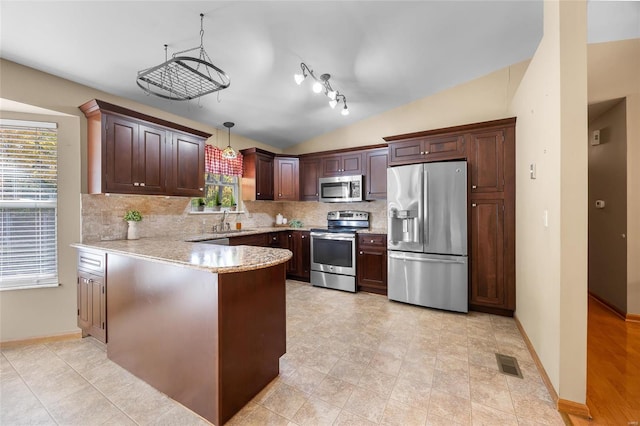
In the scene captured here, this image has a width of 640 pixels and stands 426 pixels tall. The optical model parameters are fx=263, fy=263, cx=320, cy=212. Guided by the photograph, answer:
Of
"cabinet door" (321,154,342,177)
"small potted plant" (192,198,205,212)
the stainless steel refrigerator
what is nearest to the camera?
the stainless steel refrigerator

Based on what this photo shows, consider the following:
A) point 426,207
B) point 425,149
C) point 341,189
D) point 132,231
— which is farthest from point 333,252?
point 132,231

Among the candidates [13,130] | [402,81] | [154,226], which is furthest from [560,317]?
[13,130]

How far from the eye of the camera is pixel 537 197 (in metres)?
2.21

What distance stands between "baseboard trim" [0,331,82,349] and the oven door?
3038mm

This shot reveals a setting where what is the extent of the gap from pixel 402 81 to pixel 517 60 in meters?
1.47

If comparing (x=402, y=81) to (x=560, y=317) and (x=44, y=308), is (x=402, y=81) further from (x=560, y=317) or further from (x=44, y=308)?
(x=44, y=308)

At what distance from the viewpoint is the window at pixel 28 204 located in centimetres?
256

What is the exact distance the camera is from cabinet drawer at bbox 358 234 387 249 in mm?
3916

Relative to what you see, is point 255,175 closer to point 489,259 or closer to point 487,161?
point 487,161

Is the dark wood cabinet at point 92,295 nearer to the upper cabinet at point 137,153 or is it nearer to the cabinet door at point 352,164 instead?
the upper cabinet at point 137,153

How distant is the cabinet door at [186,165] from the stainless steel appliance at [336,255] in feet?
6.45

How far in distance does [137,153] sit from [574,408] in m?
4.27

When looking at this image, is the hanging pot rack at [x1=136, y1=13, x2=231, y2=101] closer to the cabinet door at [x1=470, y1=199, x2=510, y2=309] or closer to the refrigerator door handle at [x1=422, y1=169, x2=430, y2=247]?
the refrigerator door handle at [x1=422, y1=169, x2=430, y2=247]

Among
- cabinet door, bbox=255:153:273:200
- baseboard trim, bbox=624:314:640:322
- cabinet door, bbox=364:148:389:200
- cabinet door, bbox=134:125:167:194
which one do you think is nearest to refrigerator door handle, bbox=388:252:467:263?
cabinet door, bbox=364:148:389:200
